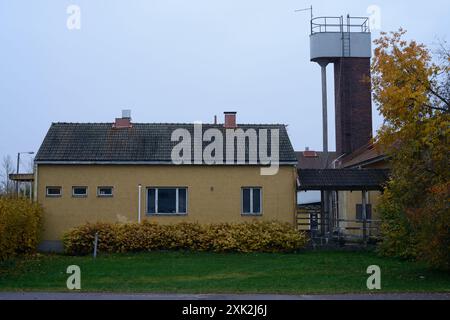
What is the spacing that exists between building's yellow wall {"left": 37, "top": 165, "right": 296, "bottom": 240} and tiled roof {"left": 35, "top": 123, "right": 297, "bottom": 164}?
1.44ft

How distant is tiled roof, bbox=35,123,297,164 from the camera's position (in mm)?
30875

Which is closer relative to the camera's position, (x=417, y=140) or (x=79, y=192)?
(x=417, y=140)

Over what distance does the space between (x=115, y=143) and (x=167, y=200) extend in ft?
12.8

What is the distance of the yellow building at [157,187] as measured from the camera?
30.5 metres

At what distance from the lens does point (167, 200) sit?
30.8 metres

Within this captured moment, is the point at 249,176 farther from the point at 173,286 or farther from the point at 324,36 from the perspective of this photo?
the point at 324,36

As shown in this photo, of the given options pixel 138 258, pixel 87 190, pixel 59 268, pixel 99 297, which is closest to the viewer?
pixel 99 297

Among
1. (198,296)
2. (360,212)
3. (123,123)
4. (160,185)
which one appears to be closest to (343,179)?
(360,212)

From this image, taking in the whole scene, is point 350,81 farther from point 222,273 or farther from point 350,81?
point 222,273

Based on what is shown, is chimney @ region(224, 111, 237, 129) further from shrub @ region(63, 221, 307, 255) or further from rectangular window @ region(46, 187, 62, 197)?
rectangular window @ region(46, 187, 62, 197)

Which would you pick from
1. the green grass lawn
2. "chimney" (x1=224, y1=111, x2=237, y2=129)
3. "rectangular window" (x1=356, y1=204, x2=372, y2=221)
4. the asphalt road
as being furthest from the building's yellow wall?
the asphalt road
